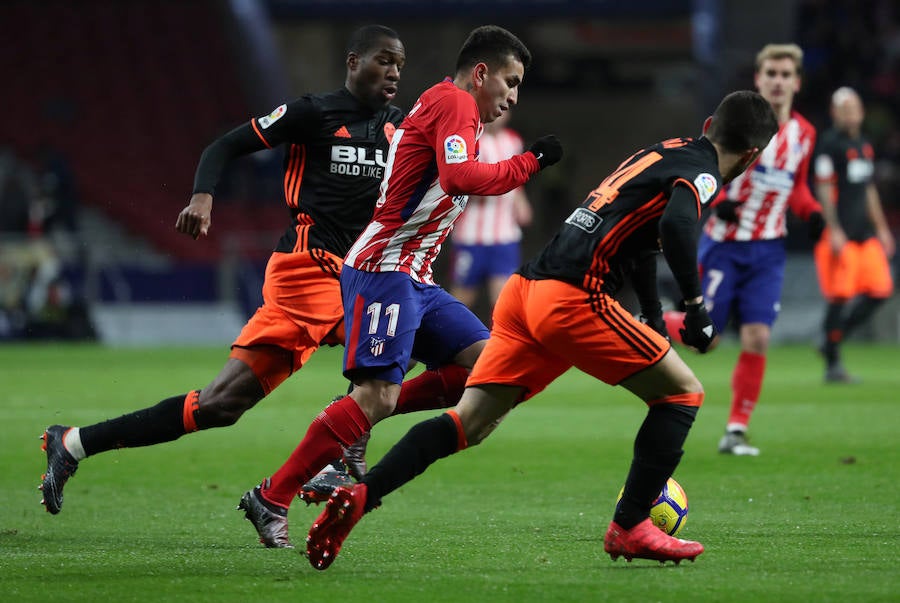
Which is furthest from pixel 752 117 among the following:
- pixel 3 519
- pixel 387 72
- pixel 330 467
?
pixel 3 519

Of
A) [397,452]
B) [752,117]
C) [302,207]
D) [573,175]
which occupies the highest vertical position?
[752,117]

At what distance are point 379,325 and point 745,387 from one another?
12.0 ft

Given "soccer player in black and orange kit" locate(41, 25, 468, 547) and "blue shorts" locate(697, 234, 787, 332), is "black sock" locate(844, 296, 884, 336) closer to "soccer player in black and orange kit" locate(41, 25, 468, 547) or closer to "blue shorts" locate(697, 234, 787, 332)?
"blue shorts" locate(697, 234, 787, 332)

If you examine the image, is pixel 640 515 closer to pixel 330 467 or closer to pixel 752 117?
pixel 752 117

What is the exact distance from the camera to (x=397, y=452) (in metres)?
5.16

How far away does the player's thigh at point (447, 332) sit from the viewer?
6.20 m

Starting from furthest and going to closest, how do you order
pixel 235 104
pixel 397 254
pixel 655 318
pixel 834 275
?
pixel 235 104 → pixel 834 275 → pixel 397 254 → pixel 655 318

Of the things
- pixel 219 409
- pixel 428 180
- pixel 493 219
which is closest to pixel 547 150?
pixel 428 180

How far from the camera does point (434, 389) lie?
6422 mm

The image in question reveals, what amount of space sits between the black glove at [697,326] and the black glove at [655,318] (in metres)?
0.43

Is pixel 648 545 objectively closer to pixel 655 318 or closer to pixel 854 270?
pixel 655 318

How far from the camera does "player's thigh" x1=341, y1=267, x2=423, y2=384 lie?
18.6 feet

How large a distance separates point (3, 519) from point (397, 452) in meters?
2.28

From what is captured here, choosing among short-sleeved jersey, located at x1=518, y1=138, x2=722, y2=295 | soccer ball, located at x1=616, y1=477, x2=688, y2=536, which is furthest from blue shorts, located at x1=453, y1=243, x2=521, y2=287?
short-sleeved jersey, located at x1=518, y1=138, x2=722, y2=295
